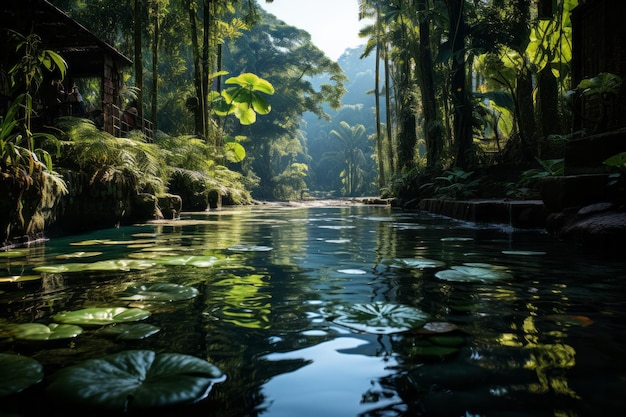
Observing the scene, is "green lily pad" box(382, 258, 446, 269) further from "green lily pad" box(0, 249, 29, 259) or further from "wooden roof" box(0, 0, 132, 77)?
"wooden roof" box(0, 0, 132, 77)

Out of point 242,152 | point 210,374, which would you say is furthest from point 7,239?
point 242,152

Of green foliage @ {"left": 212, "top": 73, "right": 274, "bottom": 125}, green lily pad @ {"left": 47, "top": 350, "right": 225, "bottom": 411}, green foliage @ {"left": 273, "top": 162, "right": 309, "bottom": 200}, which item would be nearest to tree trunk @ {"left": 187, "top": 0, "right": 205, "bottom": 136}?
green foliage @ {"left": 212, "top": 73, "right": 274, "bottom": 125}

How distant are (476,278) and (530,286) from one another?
0.27 m

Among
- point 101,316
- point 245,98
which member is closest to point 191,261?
point 101,316

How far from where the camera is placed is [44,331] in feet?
4.55

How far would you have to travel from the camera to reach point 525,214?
17.5 feet

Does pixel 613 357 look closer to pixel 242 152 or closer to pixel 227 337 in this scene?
pixel 227 337

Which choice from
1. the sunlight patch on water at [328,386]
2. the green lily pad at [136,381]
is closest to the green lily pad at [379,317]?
the sunlight patch on water at [328,386]

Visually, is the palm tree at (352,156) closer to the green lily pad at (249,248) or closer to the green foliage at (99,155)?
the green foliage at (99,155)

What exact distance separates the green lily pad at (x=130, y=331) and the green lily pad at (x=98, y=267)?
1213 mm

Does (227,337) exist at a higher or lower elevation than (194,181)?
lower

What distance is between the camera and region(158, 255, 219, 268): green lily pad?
285cm

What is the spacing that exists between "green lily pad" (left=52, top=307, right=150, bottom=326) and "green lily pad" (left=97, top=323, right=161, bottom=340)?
0.06 metres

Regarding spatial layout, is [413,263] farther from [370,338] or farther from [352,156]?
[352,156]
